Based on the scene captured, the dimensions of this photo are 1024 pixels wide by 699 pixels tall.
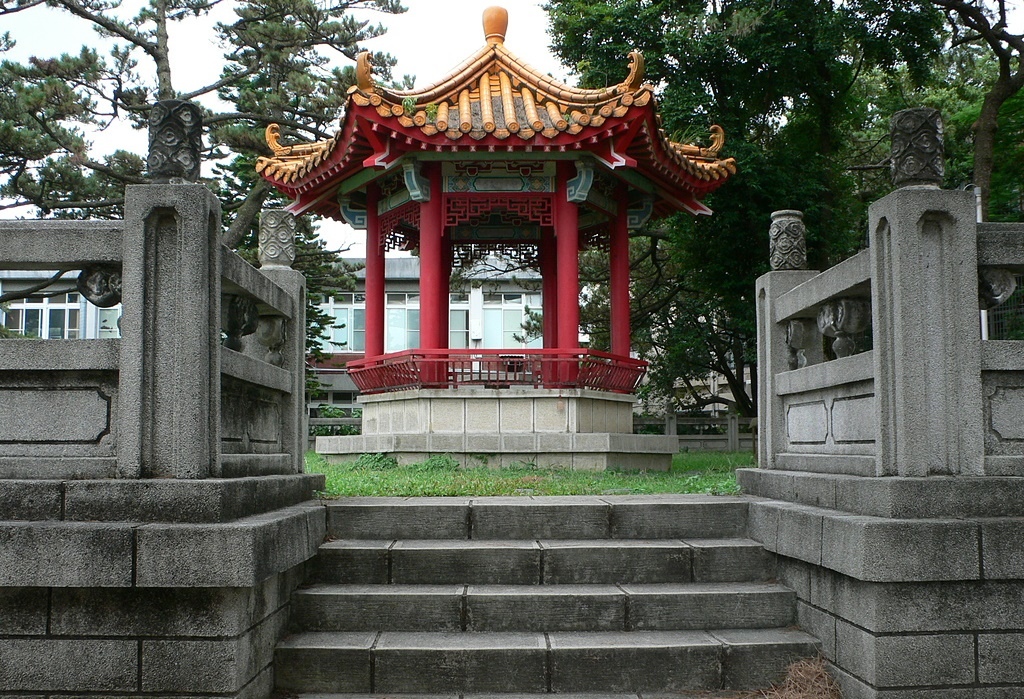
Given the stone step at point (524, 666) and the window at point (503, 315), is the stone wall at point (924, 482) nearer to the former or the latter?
the stone step at point (524, 666)

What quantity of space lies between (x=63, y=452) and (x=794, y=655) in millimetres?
3548

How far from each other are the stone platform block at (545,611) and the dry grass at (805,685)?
765mm

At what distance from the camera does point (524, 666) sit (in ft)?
13.9

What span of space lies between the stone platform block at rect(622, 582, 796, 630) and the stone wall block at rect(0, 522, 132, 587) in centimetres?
247

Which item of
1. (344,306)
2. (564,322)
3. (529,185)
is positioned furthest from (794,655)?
(344,306)

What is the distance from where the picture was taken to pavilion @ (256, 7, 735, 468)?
390 inches

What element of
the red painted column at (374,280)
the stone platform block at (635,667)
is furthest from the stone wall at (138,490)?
the red painted column at (374,280)

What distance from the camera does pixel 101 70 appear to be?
A: 1575 cm

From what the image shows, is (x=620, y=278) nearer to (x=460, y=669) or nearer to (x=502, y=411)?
(x=502, y=411)

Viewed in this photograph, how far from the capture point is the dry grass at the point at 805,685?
162 inches

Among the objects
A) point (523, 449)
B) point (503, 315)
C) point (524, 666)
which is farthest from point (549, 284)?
point (503, 315)

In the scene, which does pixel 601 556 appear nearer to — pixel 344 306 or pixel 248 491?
pixel 248 491

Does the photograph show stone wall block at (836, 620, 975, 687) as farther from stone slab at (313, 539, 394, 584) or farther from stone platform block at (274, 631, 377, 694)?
stone slab at (313, 539, 394, 584)

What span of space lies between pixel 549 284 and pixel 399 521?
8.31m
